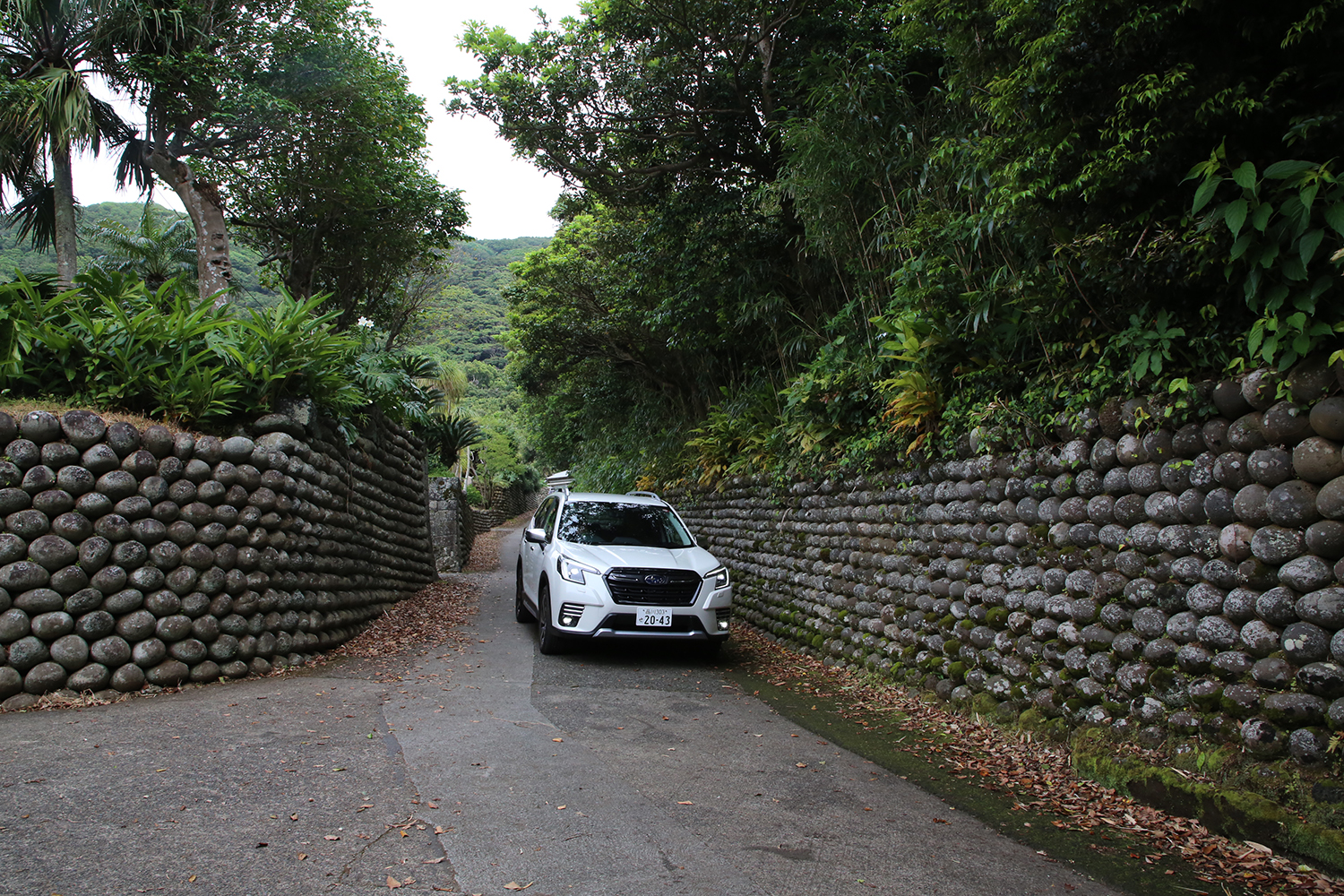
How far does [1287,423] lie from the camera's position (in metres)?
3.05

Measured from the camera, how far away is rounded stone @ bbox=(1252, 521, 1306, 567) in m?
3.05

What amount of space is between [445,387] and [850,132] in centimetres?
2488

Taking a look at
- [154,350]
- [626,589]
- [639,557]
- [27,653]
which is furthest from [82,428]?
[639,557]

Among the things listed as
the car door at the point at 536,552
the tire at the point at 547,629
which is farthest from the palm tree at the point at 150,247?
the tire at the point at 547,629

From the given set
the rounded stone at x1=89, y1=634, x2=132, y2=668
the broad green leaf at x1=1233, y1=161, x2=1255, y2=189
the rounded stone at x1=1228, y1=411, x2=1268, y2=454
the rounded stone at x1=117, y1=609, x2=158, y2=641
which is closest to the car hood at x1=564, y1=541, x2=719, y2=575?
the rounded stone at x1=117, y1=609, x2=158, y2=641

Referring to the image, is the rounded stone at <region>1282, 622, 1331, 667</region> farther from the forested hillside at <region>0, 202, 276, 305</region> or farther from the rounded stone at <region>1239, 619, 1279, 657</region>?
the forested hillside at <region>0, 202, 276, 305</region>

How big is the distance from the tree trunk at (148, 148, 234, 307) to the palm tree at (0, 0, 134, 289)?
0.85 m

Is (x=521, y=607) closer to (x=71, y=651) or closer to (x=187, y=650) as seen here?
(x=187, y=650)

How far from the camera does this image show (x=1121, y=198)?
3.78 metres

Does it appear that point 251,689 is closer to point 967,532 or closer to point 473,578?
point 967,532

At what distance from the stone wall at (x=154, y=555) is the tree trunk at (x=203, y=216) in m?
5.89

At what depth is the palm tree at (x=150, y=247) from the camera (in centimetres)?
1794

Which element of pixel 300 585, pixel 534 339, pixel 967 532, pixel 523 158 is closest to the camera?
pixel 967 532

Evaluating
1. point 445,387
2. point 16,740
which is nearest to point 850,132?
point 16,740
